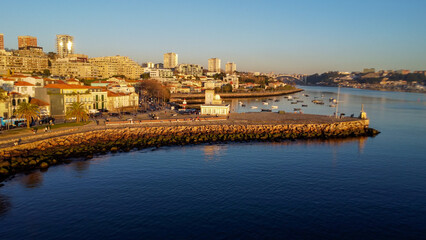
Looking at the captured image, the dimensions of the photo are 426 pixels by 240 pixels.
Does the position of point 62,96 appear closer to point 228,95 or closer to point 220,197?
point 220,197

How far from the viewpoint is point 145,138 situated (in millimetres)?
34219

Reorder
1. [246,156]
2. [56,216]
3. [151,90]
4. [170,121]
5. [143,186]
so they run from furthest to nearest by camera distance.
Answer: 1. [151,90]
2. [170,121]
3. [246,156]
4. [143,186]
5. [56,216]

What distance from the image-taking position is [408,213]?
18.0 m

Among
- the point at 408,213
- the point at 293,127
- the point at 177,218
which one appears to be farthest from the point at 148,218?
the point at 293,127

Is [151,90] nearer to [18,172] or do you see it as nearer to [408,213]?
[18,172]

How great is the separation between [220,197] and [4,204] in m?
12.5

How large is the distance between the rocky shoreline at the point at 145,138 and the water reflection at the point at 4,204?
4.20 meters

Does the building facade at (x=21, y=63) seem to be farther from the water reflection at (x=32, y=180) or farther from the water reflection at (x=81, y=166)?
the water reflection at (x=32, y=180)

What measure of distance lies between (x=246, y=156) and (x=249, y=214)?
12323 millimetres

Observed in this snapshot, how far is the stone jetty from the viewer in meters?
25.7

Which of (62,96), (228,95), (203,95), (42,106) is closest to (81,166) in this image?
(42,106)

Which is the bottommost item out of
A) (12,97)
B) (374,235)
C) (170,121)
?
(374,235)

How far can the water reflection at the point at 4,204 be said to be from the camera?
55.8ft

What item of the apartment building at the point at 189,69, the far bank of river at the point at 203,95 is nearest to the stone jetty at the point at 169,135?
the far bank of river at the point at 203,95
